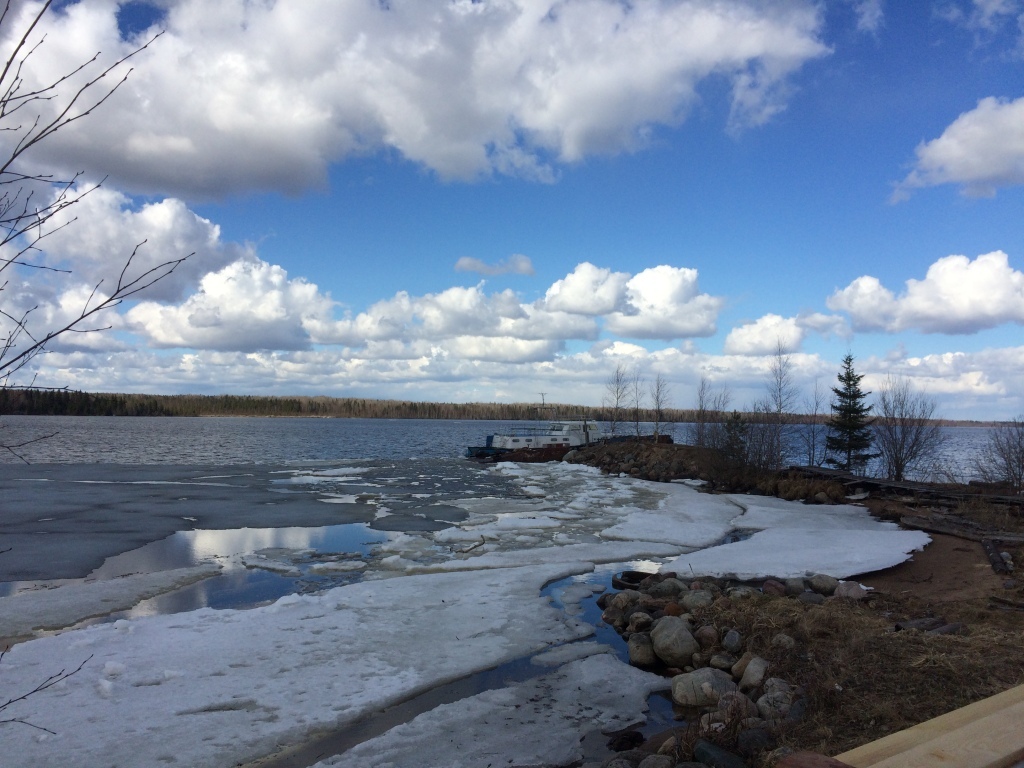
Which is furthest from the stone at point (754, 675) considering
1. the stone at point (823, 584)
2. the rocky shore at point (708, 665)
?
the stone at point (823, 584)

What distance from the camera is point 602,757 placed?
613cm

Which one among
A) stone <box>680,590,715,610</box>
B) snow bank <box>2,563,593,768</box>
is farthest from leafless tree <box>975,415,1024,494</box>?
snow bank <box>2,563,593,768</box>

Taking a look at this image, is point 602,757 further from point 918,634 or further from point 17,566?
point 17,566

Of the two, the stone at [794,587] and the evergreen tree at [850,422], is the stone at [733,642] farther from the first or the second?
the evergreen tree at [850,422]

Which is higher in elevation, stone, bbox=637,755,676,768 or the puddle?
stone, bbox=637,755,676,768

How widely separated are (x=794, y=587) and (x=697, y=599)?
243 cm

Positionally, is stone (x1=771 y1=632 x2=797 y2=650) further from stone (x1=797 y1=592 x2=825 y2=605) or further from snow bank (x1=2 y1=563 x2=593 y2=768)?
snow bank (x1=2 y1=563 x2=593 y2=768)

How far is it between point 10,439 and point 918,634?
8570cm

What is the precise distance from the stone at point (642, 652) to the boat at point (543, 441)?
43.2 meters

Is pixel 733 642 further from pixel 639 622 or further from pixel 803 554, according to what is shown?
pixel 803 554

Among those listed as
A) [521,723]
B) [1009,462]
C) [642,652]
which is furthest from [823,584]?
[1009,462]

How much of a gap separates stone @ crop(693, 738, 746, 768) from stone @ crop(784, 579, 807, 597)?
256 inches

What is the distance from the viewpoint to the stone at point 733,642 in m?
8.34

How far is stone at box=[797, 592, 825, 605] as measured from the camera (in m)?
10.4
